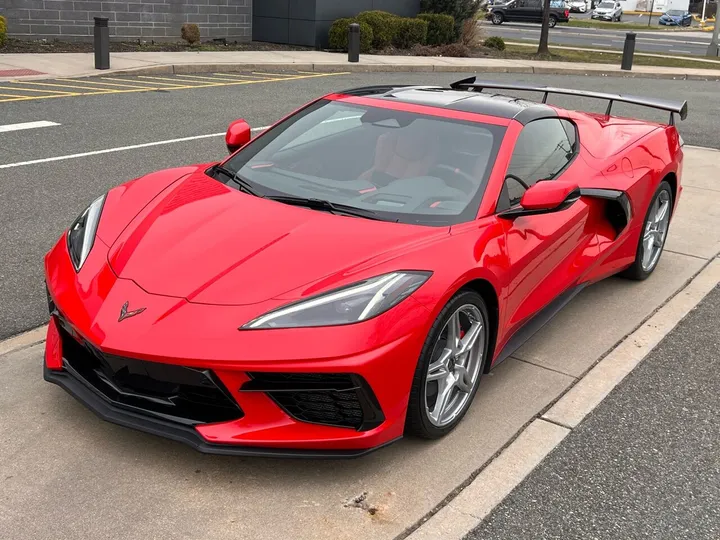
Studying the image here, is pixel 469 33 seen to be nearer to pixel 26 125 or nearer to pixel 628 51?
pixel 628 51

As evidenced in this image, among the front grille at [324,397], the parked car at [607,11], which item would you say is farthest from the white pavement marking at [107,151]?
the parked car at [607,11]

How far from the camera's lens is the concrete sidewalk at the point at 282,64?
51.2 feet

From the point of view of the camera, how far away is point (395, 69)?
65.4 feet

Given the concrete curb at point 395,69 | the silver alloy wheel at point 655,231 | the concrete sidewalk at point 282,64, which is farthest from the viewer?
the concrete curb at point 395,69

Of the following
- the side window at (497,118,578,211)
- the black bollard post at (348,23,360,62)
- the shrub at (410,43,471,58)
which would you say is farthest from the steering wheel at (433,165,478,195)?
the shrub at (410,43,471,58)

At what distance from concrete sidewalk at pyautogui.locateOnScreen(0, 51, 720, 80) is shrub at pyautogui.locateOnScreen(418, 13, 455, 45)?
1.83 metres

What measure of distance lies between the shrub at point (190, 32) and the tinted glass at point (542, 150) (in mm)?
16669

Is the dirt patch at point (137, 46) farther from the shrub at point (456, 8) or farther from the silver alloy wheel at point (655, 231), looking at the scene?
the silver alloy wheel at point (655, 231)

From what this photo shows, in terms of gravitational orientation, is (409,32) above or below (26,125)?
above

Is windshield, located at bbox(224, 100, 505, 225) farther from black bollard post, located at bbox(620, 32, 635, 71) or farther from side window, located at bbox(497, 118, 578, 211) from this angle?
black bollard post, located at bbox(620, 32, 635, 71)

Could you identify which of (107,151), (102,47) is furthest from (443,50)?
(107,151)

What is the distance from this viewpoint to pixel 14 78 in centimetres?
1401

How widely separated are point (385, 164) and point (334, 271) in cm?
102

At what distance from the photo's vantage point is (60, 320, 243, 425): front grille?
307 centimetres
